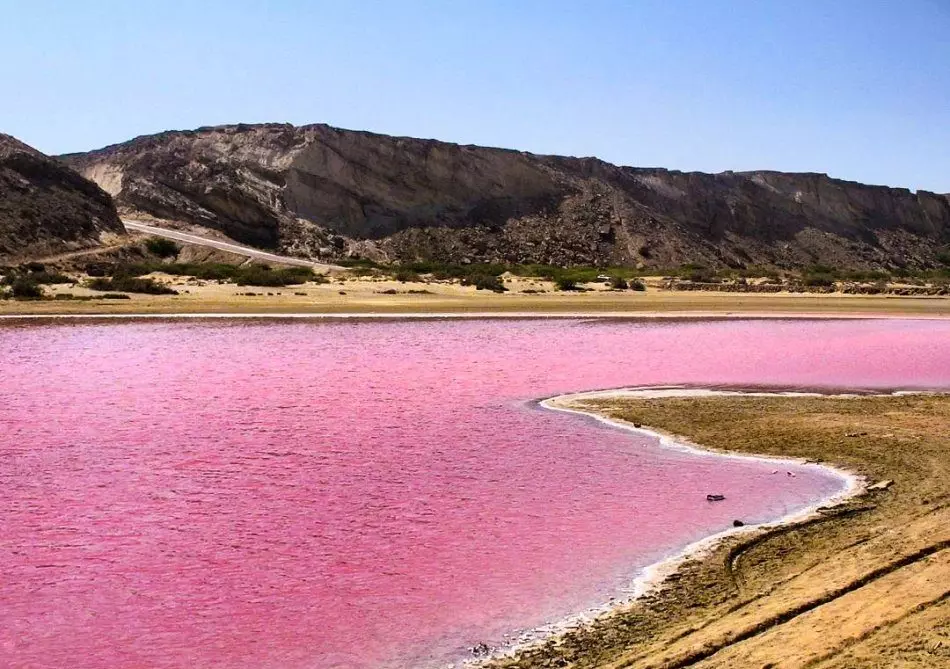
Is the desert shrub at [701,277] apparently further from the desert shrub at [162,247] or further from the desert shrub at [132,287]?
the desert shrub at [162,247]

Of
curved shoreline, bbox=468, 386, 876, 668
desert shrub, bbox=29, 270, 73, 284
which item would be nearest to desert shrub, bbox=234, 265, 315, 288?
desert shrub, bbox=29, 270, 73, 284

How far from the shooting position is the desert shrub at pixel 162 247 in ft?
188

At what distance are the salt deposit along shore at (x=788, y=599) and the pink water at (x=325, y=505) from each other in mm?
360

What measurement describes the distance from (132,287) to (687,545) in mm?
33623

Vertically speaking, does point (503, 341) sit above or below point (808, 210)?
below

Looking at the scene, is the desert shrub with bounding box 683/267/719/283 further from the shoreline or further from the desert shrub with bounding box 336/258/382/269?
the desert shrub with bounding box 336/258/382/269

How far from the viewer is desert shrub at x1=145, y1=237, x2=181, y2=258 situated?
5719 cm

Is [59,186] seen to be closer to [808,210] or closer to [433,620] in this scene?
[433,620]

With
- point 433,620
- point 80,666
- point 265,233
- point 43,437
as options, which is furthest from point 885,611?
point 265,233

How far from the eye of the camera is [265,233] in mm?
70375

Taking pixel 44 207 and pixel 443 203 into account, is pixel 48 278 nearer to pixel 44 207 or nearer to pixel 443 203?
pixel 44 207

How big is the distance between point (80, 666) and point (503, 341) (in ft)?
67.9

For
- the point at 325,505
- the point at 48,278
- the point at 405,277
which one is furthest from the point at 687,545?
the point at 405,277

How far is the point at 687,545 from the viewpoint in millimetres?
8594
